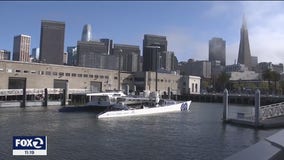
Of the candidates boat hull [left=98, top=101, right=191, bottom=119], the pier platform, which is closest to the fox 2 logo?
the pier platform

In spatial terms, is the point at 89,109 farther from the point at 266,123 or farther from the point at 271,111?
the point at 266,123

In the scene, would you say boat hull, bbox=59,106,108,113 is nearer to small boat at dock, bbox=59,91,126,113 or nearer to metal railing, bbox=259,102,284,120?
small boat at dock, bbox=59,91,126,113

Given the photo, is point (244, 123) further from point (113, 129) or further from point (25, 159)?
point (25, 159)

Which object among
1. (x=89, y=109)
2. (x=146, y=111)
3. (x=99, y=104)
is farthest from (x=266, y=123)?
(x=89, y=109)

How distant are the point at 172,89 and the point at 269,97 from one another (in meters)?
45.9

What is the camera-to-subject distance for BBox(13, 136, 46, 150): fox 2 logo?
13695mm

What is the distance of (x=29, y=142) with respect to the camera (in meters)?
13.8

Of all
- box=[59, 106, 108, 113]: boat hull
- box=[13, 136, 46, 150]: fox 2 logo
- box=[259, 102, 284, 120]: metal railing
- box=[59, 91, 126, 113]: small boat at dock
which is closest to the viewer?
box=[13, 136, 46, 150]: fox 2 logo

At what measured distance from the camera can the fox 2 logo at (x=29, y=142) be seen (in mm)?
→ 13695

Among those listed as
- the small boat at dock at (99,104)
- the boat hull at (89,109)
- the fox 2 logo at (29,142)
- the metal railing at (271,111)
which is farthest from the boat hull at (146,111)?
the fox 2 logo at (29,142)

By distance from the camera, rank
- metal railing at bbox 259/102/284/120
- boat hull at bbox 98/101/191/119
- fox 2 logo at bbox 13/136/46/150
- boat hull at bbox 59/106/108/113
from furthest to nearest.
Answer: boat hull at bbox 59/106/108/113, boat hull at bbox 98/101/191/119, metal railing at bbox 259/102/284/120, fox 2 logo at bbox 13/136/46/150

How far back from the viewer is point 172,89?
16262 centimetres

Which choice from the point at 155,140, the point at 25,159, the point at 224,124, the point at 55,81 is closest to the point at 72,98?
the point at 55,81

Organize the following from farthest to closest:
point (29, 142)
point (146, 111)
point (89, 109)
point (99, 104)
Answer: point (99, 104) < point (89, 109) < point (146, 111) < point (29, 142)
